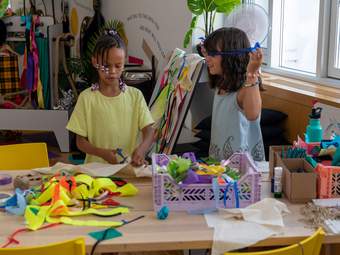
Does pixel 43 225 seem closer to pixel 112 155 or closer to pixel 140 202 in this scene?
pixel 140 202

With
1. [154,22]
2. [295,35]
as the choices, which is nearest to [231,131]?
[295,35]

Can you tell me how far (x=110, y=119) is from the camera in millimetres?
2330

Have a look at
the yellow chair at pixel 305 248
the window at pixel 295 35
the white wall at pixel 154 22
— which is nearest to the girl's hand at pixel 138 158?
the yellow chair at pixel 305 248

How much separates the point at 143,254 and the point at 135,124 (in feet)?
1.94

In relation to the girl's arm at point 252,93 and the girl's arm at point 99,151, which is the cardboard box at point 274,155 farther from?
the girl's arm at point 99,151

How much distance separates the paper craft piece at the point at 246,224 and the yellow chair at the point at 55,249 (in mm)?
346

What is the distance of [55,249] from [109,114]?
111 centimetres

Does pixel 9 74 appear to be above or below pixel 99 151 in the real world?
above

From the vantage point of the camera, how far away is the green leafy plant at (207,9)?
11.7 feet

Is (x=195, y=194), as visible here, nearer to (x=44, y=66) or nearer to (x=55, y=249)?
(x=55, y=249)

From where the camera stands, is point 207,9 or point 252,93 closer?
point 252,93

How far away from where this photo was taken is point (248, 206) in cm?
158

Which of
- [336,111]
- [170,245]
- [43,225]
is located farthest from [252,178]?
[336,111]

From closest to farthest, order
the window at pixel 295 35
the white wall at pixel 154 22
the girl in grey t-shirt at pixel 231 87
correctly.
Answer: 1. the girl in grey t-shirt at pixel 231 87
2. the window at pixel 295 35
3. the white wall at pixel 154 22
